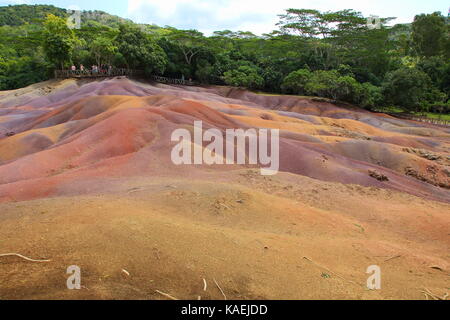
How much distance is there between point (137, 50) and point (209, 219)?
1545 inches

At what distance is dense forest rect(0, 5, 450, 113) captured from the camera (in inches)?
1590

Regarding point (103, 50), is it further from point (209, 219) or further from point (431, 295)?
point (431, 295)

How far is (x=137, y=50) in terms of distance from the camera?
140 ft

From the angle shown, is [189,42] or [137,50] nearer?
[137,50]

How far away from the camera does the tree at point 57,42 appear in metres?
40.9

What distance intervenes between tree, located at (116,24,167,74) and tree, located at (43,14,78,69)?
6.00m

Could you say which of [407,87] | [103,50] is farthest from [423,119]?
[103,50]

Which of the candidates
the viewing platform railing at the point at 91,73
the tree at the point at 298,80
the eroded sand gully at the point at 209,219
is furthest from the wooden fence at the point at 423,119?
the viewing platform railing at the point at 91,73

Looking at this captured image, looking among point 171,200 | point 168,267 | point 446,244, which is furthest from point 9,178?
point 446,244

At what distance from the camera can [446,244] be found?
8641mm

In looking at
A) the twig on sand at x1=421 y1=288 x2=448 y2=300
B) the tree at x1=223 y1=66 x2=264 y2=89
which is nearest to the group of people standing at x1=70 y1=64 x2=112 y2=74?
the tree at x1=223 y1=66 x2=264 y2=89

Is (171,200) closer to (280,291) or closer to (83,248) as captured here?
(83,248)

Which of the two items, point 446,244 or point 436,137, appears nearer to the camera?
point 446,244
